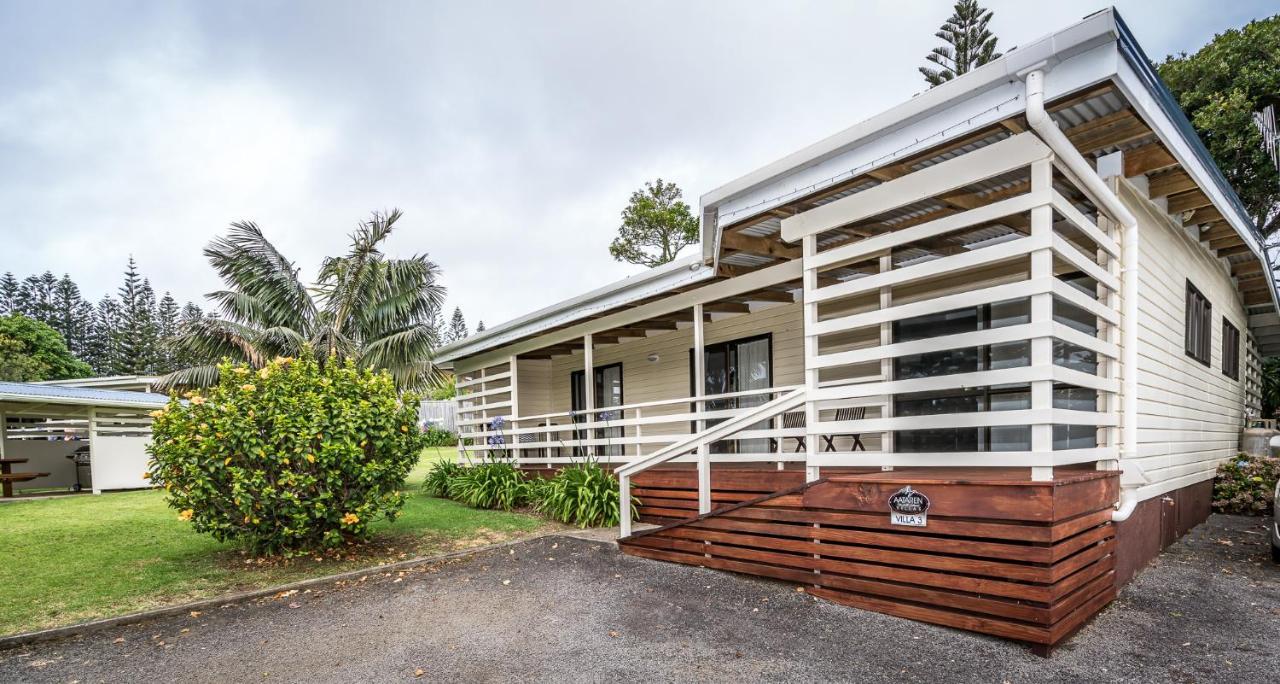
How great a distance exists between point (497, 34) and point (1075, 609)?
44.0 feet

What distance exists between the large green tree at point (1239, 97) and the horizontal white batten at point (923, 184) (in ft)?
A: 54.9

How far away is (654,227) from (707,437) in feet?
70.3

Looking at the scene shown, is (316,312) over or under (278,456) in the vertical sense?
over

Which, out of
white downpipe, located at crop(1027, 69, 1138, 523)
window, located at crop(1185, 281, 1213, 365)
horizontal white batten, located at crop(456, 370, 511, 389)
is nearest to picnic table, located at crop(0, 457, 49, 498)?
horizontal white batten, located at crop(456, 370, 511, 389)

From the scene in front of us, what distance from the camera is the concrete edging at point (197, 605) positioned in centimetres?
427

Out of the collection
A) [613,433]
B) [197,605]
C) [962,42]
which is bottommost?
[197,605]

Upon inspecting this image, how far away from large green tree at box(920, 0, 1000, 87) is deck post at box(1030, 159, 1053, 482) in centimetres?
1940

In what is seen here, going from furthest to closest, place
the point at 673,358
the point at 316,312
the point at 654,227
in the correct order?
the point at 654,227 < the point at 316,312 < the point at 673,358

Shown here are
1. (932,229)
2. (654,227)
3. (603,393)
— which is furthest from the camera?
(654,227)

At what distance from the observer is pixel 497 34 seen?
13109 millimetres

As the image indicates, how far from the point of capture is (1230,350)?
9.41 metres

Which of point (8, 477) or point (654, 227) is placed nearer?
point (8, 477)

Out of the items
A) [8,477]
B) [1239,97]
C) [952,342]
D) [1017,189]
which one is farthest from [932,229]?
[1239,97]

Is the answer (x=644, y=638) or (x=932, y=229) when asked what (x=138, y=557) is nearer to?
(x=644, y=638)
